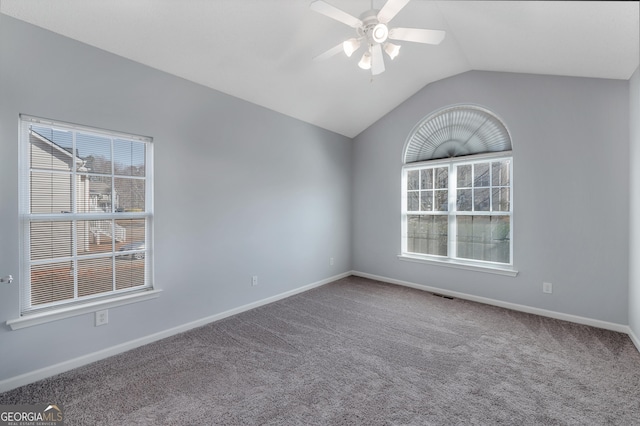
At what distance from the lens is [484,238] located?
12.3 ft

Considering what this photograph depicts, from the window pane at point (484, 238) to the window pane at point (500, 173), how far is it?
0.45 metres

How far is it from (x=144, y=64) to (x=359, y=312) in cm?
344

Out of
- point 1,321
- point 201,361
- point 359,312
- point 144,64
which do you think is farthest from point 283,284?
point 144,64

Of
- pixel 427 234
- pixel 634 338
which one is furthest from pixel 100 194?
pixel 634 338

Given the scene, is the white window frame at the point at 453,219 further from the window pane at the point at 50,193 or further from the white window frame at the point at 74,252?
the window pane at the point at 50,193

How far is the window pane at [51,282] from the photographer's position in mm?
2115

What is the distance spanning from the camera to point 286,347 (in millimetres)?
2578

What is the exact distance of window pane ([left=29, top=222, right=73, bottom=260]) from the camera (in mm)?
2107

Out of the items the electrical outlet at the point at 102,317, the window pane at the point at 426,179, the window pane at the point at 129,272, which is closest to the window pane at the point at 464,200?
the window pane at the point at 426,179

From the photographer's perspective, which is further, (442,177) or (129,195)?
(442,177)

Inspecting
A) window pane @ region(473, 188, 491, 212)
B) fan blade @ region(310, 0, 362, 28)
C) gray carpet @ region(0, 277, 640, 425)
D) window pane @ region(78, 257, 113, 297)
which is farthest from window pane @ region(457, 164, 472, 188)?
window pane @ region(78, 257, 113, 297)

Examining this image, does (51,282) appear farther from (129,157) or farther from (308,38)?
(308,38)

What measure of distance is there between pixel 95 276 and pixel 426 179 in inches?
165

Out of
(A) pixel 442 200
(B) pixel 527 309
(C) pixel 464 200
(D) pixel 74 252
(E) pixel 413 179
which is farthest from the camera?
(E) pixel 413 179
